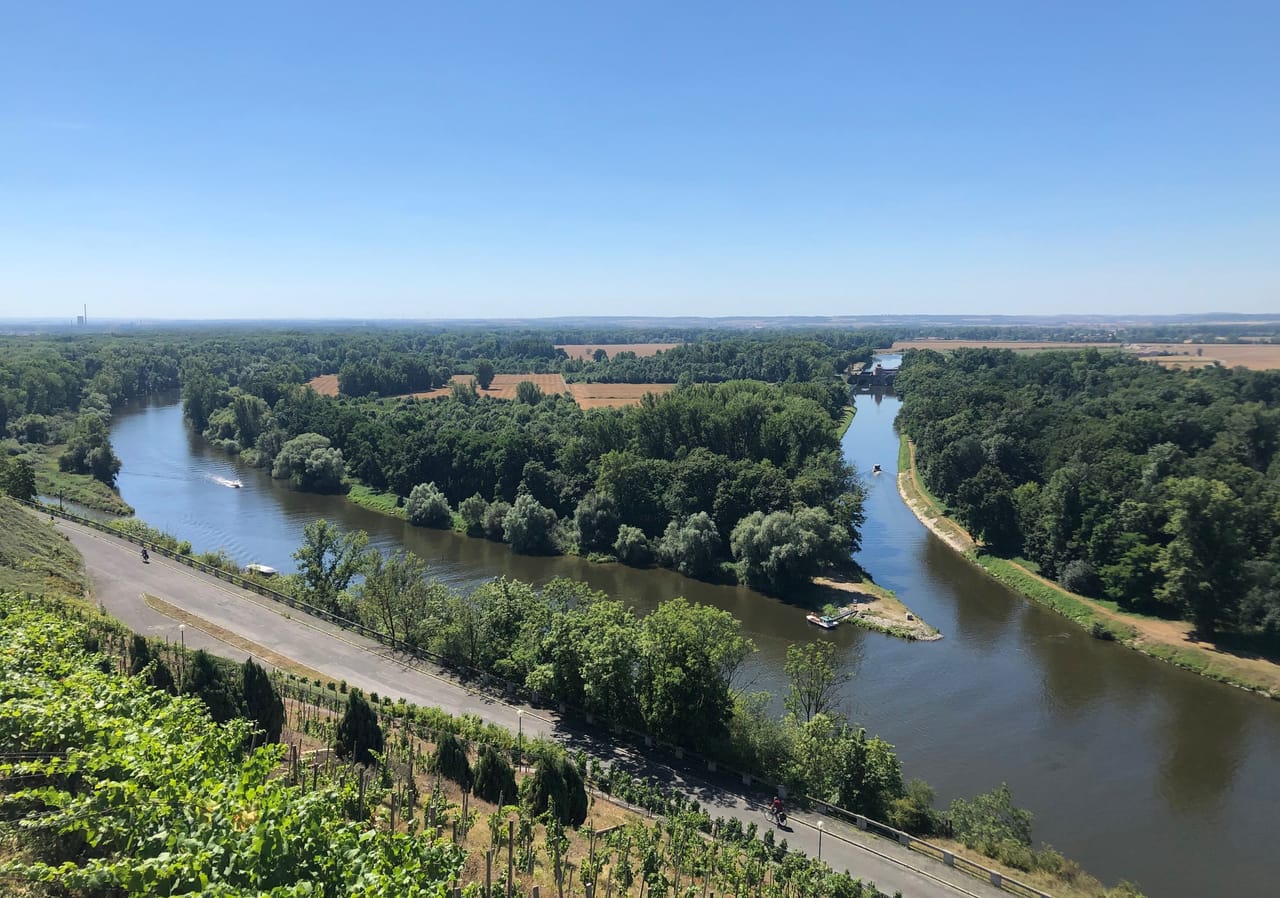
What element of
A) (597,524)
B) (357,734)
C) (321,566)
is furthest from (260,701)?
(597,524)

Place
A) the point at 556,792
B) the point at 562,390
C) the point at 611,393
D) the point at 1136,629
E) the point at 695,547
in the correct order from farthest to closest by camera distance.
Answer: the point at 611,393 → the point at 562,390 → the point at 695,547 → the point at 1136,629 → the point at 556,792

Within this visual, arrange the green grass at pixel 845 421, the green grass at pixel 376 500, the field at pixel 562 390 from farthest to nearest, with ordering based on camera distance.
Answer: the field at pixel 562 390 < the green grass at pixel 845 421 < the green grass at pixel 376 500

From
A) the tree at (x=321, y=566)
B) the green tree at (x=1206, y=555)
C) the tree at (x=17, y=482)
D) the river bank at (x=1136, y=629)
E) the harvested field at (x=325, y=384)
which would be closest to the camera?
the river bank at (x=1136, y=629)

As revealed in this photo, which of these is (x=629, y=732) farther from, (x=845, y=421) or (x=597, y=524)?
(x=845, y=421)

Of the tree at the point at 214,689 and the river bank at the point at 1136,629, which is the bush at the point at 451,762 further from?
the river bank at the point at 1136,629

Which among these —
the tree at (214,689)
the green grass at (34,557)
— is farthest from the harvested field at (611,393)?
the tree at (214,689)

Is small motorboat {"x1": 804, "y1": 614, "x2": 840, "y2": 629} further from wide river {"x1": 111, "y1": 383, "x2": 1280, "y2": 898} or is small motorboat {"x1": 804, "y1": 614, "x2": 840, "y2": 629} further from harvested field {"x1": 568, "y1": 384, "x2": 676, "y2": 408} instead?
harvested field {"x1": 568, "y1": 384, "x2": 676, "y2": 408}
